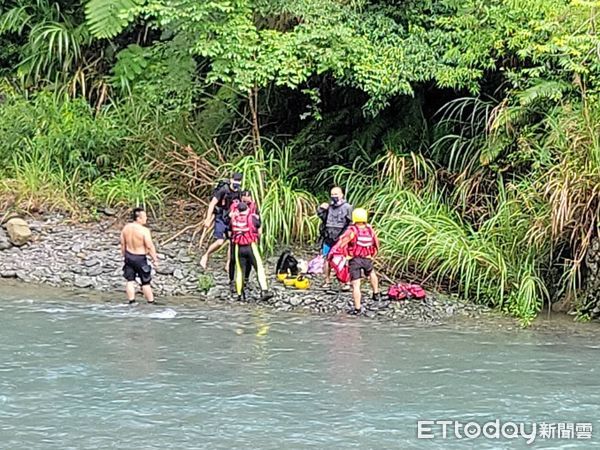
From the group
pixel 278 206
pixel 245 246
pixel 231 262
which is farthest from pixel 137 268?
pixel 278 206

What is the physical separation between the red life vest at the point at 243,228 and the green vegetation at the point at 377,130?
62.9 inches

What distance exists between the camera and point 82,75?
20.1 metres

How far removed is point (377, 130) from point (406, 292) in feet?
13.3

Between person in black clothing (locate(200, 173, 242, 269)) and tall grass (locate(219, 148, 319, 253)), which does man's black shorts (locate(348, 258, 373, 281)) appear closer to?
person in black clothing (locate(200, 173, 242, 269))

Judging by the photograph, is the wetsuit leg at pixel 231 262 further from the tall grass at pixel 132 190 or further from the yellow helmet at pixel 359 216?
the tall grass at pixel 132 190

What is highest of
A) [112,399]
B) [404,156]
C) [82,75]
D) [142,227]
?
[82,75]

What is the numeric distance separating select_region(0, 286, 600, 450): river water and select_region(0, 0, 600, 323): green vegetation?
1828 mm

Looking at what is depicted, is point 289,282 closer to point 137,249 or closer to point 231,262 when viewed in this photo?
point 231,262

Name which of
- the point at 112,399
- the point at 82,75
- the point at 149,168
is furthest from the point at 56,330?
the point at 82,75

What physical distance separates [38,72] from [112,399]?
13.1 metres

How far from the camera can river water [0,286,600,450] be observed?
7.82 metres

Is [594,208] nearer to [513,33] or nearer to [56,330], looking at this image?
[513,33]

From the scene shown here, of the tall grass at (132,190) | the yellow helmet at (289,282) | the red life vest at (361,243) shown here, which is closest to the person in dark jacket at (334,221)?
the yellow helmet at (289,282)

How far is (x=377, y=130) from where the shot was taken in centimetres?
1605
